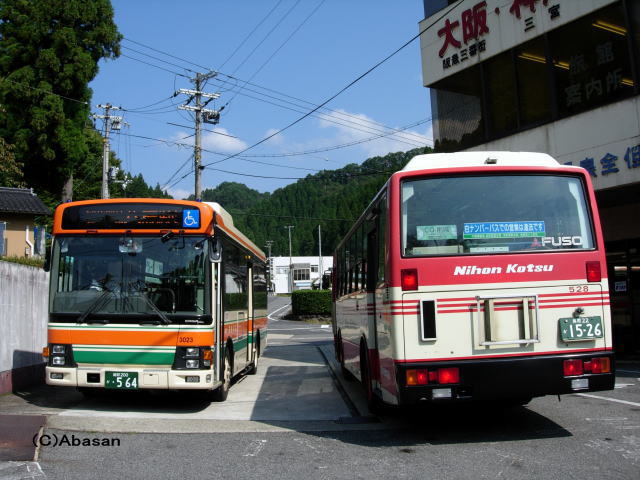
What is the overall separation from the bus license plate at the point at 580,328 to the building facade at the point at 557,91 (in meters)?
7.60

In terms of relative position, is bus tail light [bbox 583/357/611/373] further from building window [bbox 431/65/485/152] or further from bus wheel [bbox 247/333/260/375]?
building window [bbox 431/65/485/152]

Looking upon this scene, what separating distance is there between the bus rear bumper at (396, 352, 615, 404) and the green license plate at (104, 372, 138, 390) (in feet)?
13.6

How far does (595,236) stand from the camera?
6598 millimetres

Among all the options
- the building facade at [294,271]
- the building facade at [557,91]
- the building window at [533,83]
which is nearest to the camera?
the building facade at [557,91]

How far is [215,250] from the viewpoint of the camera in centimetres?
878

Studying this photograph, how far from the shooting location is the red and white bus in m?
6.18

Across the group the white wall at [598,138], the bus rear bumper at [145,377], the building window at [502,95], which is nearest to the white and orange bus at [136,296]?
the bus rear bumper at [145,377]

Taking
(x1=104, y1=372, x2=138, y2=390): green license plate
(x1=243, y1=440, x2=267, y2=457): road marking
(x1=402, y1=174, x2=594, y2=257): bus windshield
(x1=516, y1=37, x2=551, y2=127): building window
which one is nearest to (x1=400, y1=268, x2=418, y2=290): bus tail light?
(x1=402, y1=174, x2=594, y2=257): bus windshield

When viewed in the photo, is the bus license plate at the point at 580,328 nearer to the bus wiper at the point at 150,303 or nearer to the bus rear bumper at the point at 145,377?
the bus rear bumper at the point at 145,377

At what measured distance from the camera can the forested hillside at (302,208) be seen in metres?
95.9

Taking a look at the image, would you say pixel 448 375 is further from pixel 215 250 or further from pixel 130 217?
pixel 130 217

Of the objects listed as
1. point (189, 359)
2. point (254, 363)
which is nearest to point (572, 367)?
point (189, 359)

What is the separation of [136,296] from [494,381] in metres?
5.12

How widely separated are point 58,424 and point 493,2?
14788 mm
